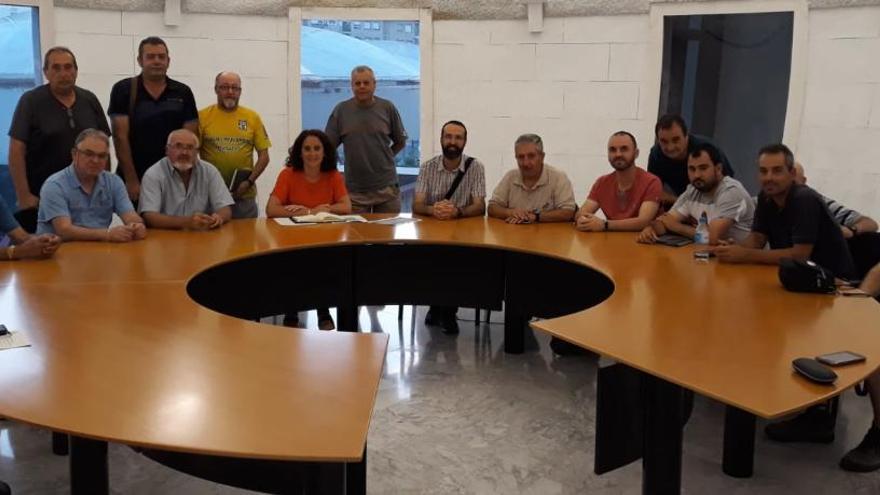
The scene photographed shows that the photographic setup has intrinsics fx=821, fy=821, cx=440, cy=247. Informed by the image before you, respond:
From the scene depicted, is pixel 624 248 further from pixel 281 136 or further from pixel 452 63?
pixel 281 136

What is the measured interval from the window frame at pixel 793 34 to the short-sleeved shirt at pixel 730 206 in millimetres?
1674

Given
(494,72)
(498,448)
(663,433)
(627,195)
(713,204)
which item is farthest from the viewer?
(494,72)

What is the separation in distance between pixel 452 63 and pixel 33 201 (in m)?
2.93

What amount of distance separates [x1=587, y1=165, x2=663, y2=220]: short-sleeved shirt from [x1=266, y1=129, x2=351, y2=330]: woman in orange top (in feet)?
4.54

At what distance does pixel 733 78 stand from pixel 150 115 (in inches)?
145

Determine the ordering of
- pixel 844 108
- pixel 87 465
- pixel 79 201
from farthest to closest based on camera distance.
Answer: pixel 844 108
pixel 79 201
pixel 87 465

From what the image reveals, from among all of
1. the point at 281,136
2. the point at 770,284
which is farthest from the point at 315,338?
the point at 281,136

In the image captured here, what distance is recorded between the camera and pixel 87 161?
3.50 metres

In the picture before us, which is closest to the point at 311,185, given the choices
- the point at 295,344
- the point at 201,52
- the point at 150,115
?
the point at 150,115

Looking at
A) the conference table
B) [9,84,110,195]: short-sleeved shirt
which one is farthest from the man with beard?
[9,84,110,195]: short-sleeved shirt

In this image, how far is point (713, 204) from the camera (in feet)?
12.4

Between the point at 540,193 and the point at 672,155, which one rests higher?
the point at 672,155

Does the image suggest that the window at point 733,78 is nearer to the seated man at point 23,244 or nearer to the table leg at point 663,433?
the table leg at point 663,433

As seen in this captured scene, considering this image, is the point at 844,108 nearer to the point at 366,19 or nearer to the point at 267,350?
the point at 366,19
